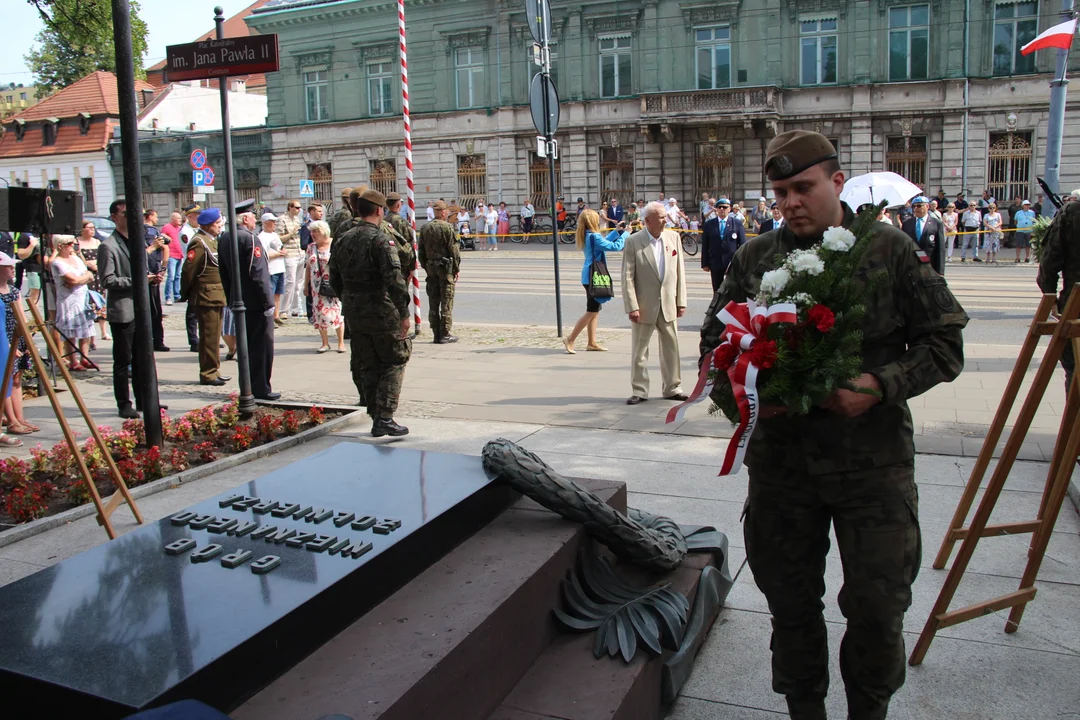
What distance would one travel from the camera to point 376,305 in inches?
309

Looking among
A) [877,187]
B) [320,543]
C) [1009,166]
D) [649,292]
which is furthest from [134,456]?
[1009,166]

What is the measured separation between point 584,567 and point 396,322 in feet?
14.3

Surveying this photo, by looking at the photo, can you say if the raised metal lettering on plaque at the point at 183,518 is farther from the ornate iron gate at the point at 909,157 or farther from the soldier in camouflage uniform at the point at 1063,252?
the ornate iron gate at the point at 909,157

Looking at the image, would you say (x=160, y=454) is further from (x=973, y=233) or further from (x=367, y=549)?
(x=973, y=233)

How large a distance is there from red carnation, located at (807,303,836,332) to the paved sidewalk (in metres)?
1.62

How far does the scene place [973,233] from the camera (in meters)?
25.9

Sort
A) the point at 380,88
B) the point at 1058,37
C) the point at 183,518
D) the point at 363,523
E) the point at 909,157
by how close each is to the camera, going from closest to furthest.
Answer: the point at 363,523 < the point at 183,518 < the point at 1058,37 < the point at 909,157 < the point at 380,88

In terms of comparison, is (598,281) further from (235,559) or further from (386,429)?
(235,559)

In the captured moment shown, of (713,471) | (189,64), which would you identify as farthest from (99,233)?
(713,471)

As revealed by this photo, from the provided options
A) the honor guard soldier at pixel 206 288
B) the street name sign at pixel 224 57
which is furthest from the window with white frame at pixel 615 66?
the street name sign at pixel 224 57

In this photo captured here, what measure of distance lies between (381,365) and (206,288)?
11.3ft

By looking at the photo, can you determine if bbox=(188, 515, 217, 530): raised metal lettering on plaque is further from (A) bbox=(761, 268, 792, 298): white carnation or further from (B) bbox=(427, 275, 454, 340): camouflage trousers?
Answer: (B) bbox=(427, 275, 454, 340): camouflage trousers

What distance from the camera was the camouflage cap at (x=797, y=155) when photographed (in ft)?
9.96

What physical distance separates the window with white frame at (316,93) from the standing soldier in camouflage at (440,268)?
3642 cm
